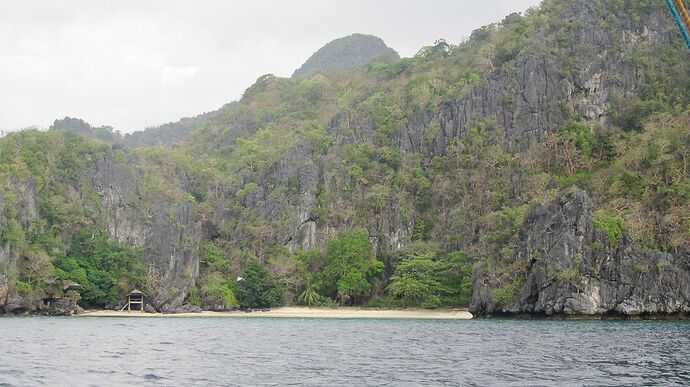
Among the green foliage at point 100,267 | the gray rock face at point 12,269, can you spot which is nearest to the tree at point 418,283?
the green foliage at point 100,267

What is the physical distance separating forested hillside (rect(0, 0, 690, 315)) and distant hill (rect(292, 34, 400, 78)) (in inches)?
3498

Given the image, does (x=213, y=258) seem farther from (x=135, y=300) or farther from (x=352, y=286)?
(x=352, y=286)

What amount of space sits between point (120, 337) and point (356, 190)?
48.9 metres

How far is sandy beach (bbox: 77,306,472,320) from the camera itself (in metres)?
60.8

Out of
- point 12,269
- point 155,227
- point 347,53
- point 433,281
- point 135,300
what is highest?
point 347,53

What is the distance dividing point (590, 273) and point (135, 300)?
144 feet

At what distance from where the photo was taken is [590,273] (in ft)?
170

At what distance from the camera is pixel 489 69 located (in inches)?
3536

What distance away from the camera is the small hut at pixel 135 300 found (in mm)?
68812

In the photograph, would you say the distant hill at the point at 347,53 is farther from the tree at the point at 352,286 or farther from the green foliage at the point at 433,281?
the green foliage at the point at 433,281

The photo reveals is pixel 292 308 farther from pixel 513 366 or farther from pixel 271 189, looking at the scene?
pixel 513 366

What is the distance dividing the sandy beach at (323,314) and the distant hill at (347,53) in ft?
412

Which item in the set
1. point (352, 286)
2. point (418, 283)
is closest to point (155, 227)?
point (352, 286)

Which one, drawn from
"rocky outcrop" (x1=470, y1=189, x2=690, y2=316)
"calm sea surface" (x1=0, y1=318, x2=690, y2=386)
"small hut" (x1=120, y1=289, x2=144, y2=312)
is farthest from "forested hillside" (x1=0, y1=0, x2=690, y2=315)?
"calm sea surface" (x1=0, y1=318, x2=690, y2=386)
